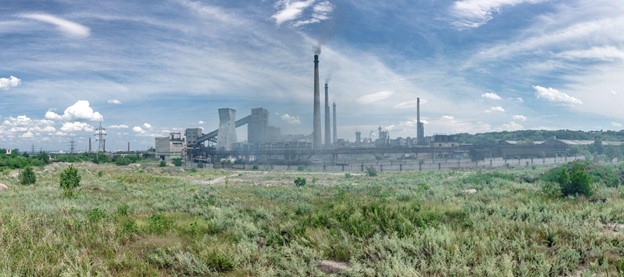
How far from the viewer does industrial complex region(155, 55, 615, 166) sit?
10662 cm

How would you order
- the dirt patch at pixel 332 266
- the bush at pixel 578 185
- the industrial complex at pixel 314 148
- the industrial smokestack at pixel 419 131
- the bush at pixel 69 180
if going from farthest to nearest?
1. the industrial smokestack at pixel 419 131
2. the industrial complex at pixel 314 148
3. the bush at pixel 69 180
4. the bush at pixel 578 185
5. the dirt patch at pixel 332 266

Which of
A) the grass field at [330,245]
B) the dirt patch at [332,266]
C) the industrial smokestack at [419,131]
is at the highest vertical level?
the industrial smokestack at [419,131]

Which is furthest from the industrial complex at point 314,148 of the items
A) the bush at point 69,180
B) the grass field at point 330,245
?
the grass field at point 330,245

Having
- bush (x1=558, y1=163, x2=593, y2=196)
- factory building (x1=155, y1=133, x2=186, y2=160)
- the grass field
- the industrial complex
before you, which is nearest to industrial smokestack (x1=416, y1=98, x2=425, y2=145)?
the industrial complex

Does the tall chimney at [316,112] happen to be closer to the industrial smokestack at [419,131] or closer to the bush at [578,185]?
the industrial smokestack at [419,131]

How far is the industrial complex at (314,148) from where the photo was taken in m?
107

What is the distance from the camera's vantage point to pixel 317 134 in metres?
112

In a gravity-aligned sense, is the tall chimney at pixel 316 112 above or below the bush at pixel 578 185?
above

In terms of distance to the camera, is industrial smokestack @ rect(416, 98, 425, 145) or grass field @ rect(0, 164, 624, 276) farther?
industrial smokestack @ rect(416, 98, 425, 145)

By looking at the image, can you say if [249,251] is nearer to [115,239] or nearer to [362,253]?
[362,253]

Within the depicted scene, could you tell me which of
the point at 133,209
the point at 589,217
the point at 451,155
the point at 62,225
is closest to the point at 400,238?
the point at 589,217

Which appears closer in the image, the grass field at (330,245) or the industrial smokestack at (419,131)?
the grass field at (330,245)

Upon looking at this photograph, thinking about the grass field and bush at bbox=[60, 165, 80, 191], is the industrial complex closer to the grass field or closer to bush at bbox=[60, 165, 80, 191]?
bush at bbox=[60, 165, 80, 191]

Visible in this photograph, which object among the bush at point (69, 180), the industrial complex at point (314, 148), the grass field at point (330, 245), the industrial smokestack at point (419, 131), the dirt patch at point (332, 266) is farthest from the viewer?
the industrial smokestack at point (419, 131)
